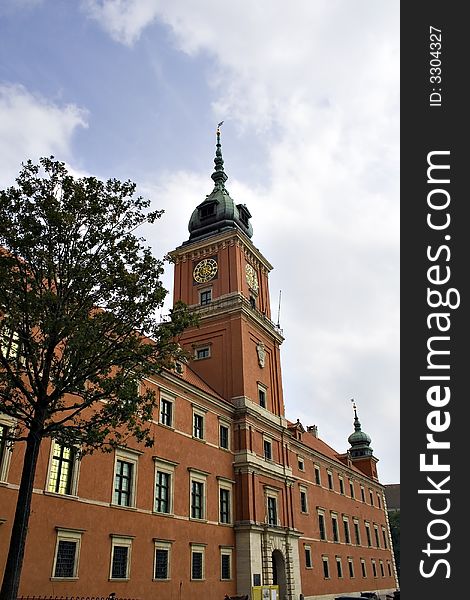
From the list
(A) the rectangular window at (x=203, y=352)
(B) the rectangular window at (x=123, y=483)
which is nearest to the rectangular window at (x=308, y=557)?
(A) the rectangular window at (x=203, y=352)

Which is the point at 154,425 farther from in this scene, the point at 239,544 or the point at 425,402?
the point at 425,402

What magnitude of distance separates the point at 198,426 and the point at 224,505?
5185mm

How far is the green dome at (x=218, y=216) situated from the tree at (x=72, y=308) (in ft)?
88.7

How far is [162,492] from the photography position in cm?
2650

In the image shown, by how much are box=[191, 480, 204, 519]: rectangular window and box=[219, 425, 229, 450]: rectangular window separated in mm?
3777

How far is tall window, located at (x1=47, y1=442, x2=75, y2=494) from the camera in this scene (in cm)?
2039

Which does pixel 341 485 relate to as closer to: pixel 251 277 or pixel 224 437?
pixel 224 437

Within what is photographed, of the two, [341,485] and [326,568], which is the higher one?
[341,485]

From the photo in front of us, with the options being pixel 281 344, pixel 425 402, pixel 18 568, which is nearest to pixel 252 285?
pixel 281 344

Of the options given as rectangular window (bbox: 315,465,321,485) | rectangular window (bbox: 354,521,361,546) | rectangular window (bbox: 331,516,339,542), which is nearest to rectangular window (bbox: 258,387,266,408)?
rectangular window (bbox: 315,465,321,485)

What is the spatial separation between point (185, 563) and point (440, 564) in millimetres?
21625

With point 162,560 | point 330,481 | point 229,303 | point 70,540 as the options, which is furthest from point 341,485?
point 70,540

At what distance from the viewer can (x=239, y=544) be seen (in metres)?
31.2

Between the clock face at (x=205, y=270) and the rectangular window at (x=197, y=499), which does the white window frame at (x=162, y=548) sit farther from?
the clock face at (x=205, y=270)
